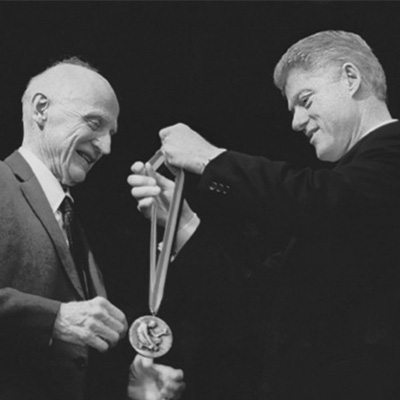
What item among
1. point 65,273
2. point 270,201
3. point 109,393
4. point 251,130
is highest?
point 251,130

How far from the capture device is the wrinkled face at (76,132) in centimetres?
277

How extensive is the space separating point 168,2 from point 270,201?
116 cm

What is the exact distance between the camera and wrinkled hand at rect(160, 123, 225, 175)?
257 cm

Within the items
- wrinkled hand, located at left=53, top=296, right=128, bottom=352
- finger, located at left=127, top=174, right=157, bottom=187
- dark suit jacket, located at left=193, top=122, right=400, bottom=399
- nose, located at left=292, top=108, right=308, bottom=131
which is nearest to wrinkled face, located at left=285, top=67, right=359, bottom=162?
nose, located at left=292, top=108, right=308, bottom=131

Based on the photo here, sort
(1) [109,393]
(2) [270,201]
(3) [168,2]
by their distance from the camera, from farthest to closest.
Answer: (3) [168,2] → (1) [109,393] → (2) [270,201]

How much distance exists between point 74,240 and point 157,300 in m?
0.29

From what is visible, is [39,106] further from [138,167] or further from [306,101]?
[306,101]

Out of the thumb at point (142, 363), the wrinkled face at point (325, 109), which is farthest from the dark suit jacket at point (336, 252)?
the thumb at point (142, 363)

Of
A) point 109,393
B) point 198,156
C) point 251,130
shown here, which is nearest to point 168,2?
point 251,130

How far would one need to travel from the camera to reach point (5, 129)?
3.42 meters

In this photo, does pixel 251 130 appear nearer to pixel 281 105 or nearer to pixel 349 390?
pixel 281 105

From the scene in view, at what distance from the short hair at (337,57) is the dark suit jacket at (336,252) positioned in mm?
202

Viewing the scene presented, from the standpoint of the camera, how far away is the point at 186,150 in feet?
8.53

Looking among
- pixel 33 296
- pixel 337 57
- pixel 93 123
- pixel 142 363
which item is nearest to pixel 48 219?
pixel 33 296
